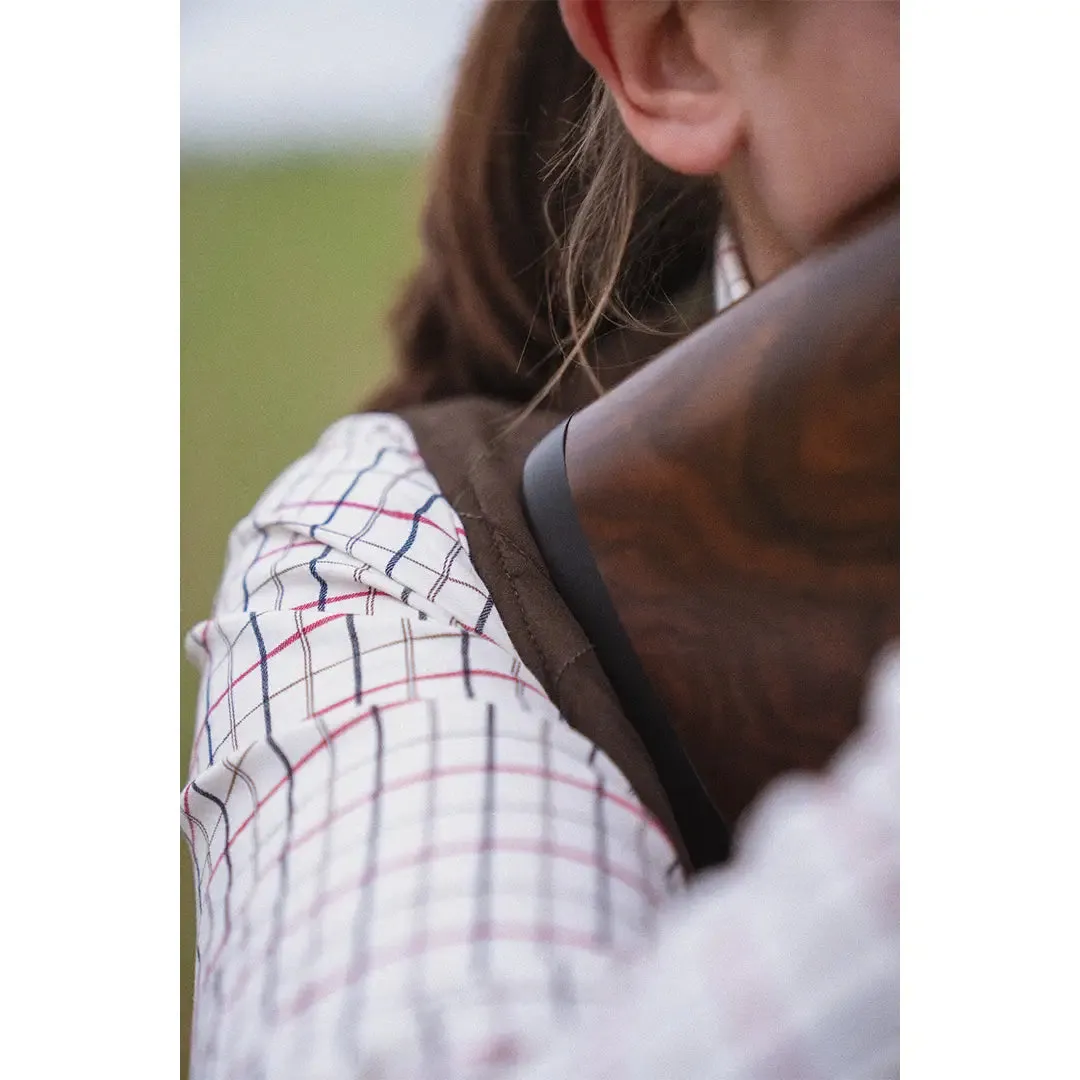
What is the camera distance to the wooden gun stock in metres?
0.43

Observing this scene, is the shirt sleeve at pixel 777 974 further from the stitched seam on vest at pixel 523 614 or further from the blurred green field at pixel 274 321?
the blurred green field at pixel 274 321

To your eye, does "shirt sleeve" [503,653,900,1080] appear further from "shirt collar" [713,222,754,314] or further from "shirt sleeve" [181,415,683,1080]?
"shirt collar" [713,222,754,314]

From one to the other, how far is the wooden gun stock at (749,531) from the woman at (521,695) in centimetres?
2

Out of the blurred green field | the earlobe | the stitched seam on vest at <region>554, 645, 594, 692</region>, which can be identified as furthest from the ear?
the stitched seam on vest at <region>554, 645, 594, 692</region>

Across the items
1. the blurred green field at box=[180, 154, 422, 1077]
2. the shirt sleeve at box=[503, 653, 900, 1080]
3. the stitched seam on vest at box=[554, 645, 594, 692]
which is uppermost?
the blurred green field at box=[180, 154, 422, 1077]

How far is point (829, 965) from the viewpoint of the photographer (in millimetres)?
357

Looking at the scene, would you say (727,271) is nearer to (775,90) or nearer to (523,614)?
(775,90)

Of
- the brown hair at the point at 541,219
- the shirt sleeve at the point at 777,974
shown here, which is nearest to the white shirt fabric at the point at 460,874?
the shirt sleeve at the point at 777,974

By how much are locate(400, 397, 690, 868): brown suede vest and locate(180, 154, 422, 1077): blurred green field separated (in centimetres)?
5
